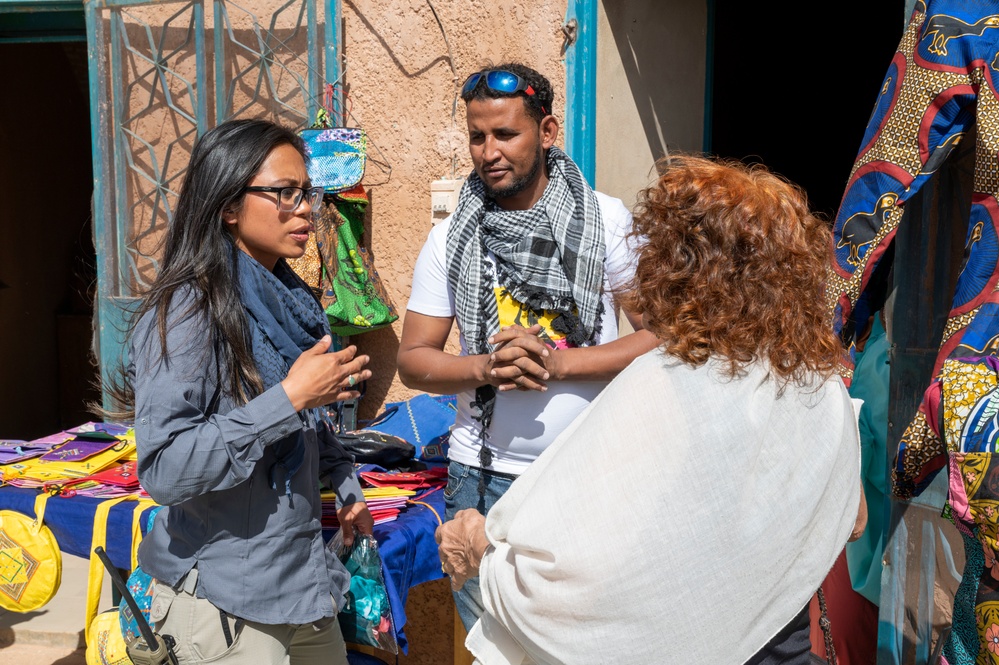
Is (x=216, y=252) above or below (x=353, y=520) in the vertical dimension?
above

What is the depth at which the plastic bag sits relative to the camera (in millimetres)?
2432

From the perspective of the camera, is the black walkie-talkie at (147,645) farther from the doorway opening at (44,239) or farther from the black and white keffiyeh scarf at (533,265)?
the doorway opening at (44,239)

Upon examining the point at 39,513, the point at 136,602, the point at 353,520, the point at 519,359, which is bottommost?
the point at 39,513

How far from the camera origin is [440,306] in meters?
2.38

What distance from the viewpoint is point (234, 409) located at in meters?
1.83

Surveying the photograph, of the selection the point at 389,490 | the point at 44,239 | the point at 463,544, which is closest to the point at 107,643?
the point at 389,490

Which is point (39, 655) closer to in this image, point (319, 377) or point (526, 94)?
point (319, 377)

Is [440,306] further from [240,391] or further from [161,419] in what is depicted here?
[161,419]

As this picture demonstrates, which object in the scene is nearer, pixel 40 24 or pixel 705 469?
pixel 705 469

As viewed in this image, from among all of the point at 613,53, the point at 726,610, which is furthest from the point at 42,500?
the point at 613,53

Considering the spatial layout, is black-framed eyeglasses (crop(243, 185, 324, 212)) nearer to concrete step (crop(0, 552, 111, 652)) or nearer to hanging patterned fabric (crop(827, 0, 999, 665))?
hanging patterned fabric (crop(827, 0, 999, 665))

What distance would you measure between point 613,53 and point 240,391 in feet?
7.37

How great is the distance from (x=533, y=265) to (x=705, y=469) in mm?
1000

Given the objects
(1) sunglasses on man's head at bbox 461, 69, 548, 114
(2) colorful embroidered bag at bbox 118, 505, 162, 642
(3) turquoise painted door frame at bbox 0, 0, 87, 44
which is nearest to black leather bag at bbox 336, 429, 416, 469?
(2) colorful embroidered bag at bbox 118, 505, 162, 642
